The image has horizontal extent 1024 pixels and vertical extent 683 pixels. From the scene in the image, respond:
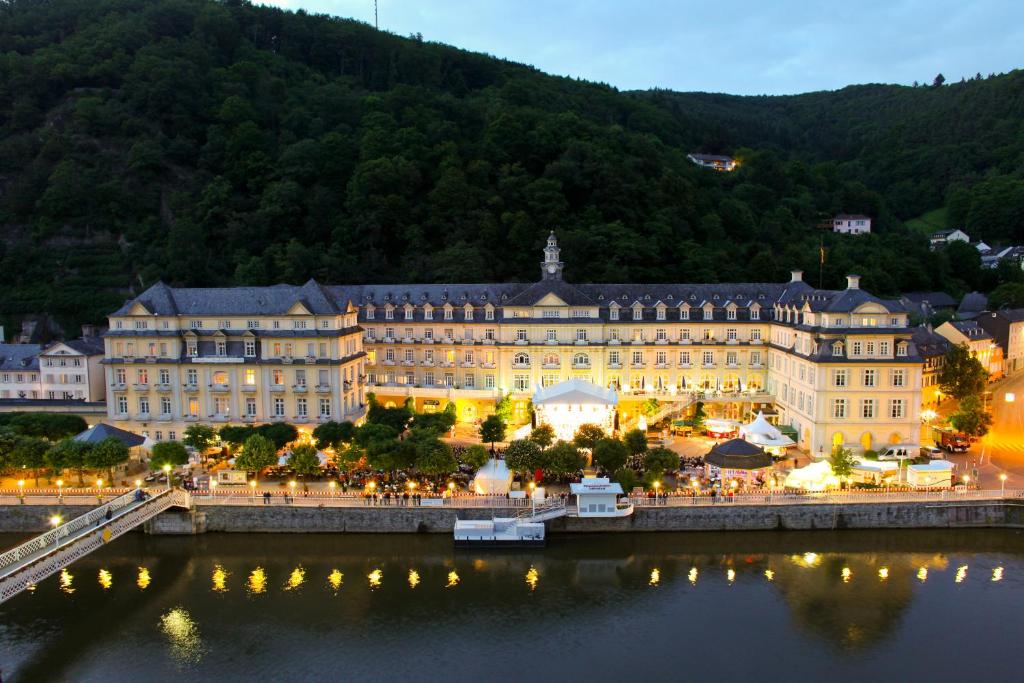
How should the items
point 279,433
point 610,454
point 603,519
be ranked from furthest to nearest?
point 279,433
point 610,454
point 603,519

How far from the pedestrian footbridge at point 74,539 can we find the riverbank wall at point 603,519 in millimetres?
1764

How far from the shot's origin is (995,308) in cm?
9019

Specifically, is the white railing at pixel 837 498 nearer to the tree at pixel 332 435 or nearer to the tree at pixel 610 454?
the tree at pixel 610 454

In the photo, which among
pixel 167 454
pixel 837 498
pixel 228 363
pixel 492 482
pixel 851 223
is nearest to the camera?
pixel 837 498

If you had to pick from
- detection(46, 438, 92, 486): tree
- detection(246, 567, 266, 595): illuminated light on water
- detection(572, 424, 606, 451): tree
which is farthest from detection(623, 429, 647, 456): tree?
detection(46, 438, 92, 486): tree

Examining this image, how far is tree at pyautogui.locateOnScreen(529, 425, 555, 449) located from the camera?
148 ft

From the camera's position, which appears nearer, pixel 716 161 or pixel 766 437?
pixel 766 437

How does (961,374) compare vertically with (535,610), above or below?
above

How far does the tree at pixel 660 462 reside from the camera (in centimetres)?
4134

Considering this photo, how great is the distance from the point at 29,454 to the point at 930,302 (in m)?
86.5

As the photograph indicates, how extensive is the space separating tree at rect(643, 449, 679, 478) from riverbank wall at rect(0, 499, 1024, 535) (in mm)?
2355

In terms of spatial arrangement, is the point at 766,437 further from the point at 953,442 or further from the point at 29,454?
the point at 29,454

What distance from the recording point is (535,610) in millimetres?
32281

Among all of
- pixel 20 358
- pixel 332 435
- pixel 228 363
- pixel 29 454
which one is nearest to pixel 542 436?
pixel 332 435
